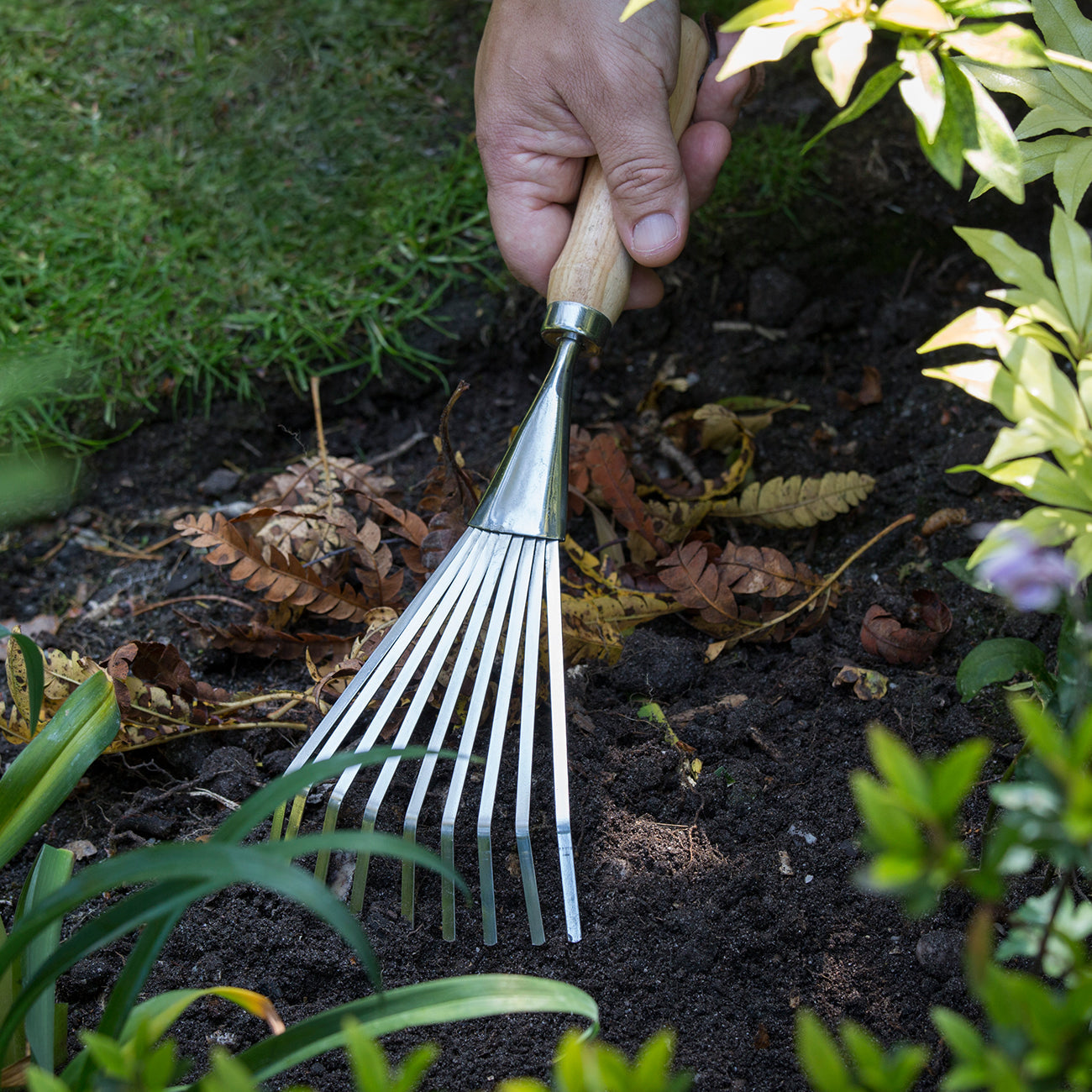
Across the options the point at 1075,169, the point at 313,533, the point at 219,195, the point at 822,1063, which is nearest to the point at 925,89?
the point at 1075,169

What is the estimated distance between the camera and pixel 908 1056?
61 centimetres

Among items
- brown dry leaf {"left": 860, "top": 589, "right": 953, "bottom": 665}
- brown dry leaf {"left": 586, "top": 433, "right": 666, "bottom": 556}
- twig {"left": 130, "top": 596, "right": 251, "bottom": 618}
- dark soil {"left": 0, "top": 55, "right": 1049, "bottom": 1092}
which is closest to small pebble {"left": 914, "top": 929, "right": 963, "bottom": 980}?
dark soil {"left": 0, "top": 55, "right": 1049, "bottom": 1092}

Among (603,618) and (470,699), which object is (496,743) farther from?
(603,618)

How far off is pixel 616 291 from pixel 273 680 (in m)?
0.95

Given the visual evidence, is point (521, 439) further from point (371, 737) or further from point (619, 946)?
point (619, 946)

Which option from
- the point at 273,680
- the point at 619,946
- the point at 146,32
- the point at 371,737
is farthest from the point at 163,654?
the point at 146,32

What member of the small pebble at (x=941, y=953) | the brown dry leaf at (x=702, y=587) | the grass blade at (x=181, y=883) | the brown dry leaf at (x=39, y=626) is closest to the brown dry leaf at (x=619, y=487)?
the brown dry leaf at (x=702, y=587)

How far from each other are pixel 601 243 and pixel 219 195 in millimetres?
1379

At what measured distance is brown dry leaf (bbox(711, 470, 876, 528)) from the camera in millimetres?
1761

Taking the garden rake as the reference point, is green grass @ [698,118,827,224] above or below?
above

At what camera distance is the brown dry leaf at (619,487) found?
1787 mm

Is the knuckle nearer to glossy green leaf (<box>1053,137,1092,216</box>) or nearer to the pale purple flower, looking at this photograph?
glossy green leaf (<box>1053,137,1092,216</box>)

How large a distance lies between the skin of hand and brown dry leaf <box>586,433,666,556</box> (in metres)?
0.35

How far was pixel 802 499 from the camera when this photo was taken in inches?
70.1
